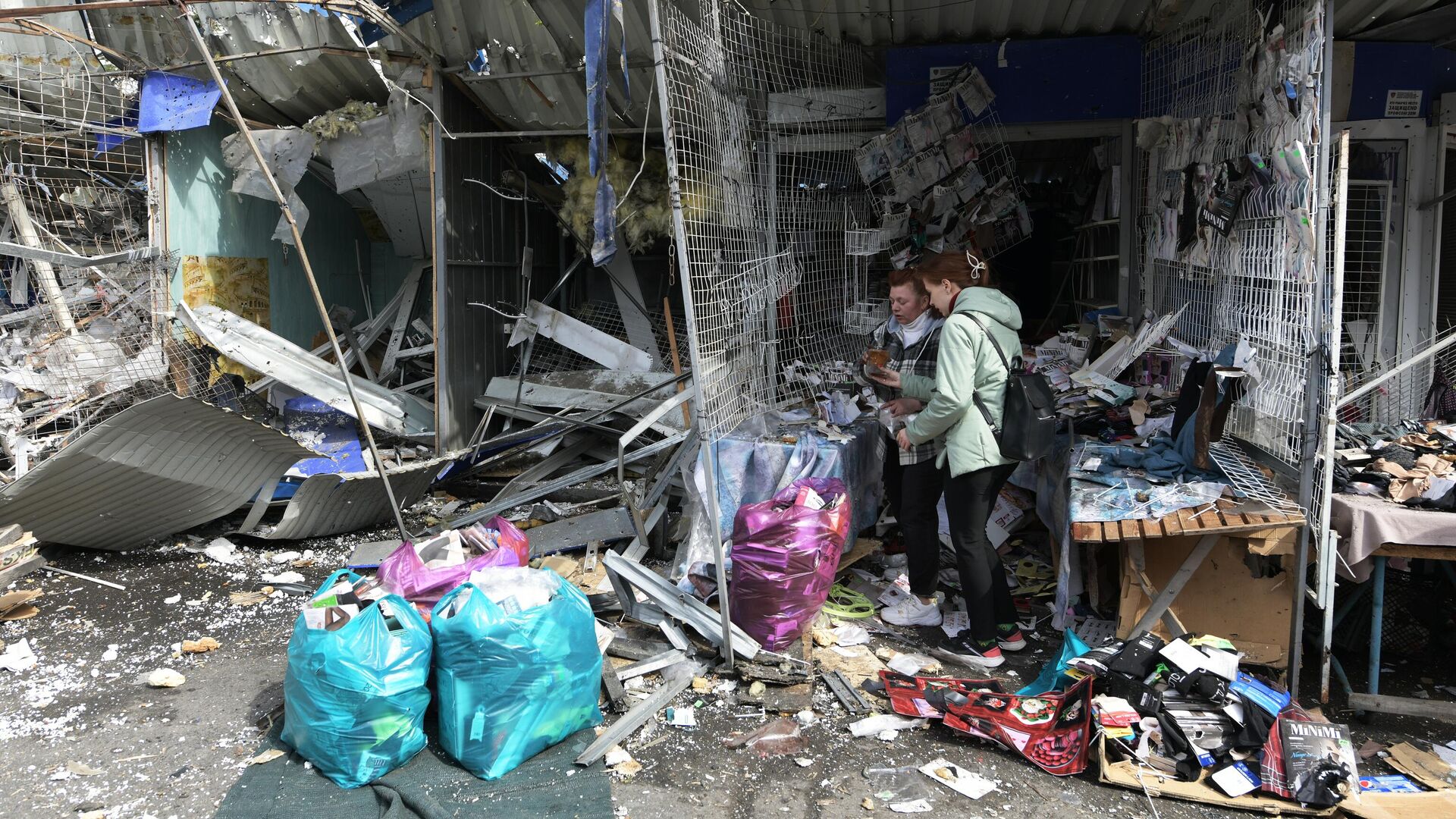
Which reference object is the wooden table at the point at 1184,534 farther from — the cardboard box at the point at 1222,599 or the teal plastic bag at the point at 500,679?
the teal plastic bag at the point at 500,679

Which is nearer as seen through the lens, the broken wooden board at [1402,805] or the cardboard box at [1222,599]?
the broken wooden board at [1402,805]

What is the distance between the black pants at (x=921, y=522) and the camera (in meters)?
4.11

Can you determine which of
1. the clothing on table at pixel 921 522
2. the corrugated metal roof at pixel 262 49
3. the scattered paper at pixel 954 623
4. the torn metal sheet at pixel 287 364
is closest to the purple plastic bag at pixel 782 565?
the clothing on table at pixel 921 522

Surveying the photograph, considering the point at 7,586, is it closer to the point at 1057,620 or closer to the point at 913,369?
the point at 913,369

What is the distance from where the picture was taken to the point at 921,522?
423 centimetres

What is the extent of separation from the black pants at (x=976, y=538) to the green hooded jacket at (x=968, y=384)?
0.31 ft

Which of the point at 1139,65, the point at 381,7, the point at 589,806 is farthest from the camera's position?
the point at 1139,65

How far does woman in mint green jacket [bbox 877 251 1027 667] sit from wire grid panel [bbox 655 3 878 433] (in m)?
0.89

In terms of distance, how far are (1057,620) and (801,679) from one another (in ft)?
4.28

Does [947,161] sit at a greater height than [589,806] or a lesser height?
greater

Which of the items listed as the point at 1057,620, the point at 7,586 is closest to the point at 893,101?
the point at 1057,620

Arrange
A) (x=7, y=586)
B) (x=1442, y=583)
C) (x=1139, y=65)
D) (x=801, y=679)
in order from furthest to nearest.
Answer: (x=1139, y=65), (x=7, y=586), (x=1442, y=583), (x=801, y=679)

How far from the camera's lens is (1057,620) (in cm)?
418

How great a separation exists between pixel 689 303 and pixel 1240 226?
2.56 m
